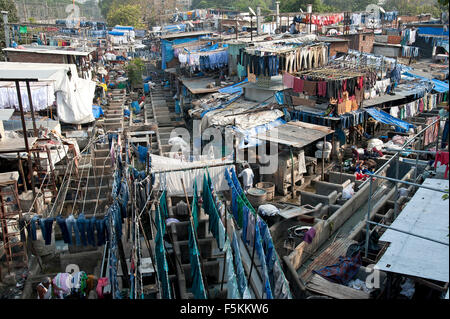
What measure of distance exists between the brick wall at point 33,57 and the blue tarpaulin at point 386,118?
1933 centimetres

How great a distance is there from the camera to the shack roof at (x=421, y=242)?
24.6ft

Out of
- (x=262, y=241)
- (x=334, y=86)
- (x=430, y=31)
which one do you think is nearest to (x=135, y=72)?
(x=334, y=86)

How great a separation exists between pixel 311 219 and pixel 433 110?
17337 mm

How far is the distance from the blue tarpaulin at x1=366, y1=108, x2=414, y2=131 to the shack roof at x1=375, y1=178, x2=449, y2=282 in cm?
1212

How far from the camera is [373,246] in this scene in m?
10.6

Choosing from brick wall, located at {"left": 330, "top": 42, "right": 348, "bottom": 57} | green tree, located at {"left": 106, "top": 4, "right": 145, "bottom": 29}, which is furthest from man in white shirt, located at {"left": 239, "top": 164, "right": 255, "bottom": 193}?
green tree, located at {"left": 106, "top": 4, "right": 145, "bottom": 29}

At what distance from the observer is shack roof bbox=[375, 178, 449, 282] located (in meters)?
7.50

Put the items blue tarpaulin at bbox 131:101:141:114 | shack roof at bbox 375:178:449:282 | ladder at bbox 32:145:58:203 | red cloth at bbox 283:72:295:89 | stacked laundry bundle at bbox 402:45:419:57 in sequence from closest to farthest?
shack roof at bbox 375:178:449:282
ladder at bbox 32:145:58:203
red cloth at bbox 283:72:295:89
blue tarpaulin at bbox 131:101:141:114
stacked laundry bundle at bbox 402:45:419:57

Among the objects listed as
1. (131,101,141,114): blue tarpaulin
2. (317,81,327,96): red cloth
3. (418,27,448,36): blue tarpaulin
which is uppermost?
(418,27,448,36): blue tarpaulin

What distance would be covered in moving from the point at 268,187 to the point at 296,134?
2.85 meters

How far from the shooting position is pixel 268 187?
17297mm

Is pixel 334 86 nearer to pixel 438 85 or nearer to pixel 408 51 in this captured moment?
pixel 438 85

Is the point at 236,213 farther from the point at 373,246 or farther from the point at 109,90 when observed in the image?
the point at 109,90

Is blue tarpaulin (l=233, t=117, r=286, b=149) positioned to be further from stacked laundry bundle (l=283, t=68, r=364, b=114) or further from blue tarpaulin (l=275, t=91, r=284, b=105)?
stacked laundry bundle (l=283, t=68, r=364, b=114)
